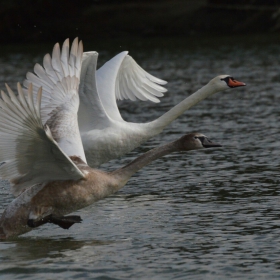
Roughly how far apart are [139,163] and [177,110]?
2216 millimetres

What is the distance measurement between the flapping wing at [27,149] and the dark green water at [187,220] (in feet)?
2.23

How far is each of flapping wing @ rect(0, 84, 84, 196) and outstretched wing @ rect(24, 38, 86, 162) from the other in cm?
90

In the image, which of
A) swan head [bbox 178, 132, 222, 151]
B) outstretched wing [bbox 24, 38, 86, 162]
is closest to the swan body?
swan head [bbox 178, 132, 222, 151]

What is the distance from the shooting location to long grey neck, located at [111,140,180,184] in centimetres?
827

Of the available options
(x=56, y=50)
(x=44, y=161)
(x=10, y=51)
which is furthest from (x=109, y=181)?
(x=10, y=51)

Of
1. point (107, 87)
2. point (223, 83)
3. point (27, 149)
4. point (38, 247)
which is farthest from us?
point (107, 87)

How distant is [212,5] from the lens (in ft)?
124

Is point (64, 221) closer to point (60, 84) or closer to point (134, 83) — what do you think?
point (60, 84)

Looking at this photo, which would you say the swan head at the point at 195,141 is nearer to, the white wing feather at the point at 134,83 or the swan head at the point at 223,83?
the swan head at the point at 223,83

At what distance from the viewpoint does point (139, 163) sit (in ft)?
27.4

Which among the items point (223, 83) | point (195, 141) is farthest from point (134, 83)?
point (195, 141)

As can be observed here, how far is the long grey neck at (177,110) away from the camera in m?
10.3

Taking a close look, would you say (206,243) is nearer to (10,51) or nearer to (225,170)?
(225,170)

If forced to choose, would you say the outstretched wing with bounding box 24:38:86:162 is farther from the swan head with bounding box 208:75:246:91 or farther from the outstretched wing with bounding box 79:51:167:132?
the swan head with bounding box 208:75:246:91
